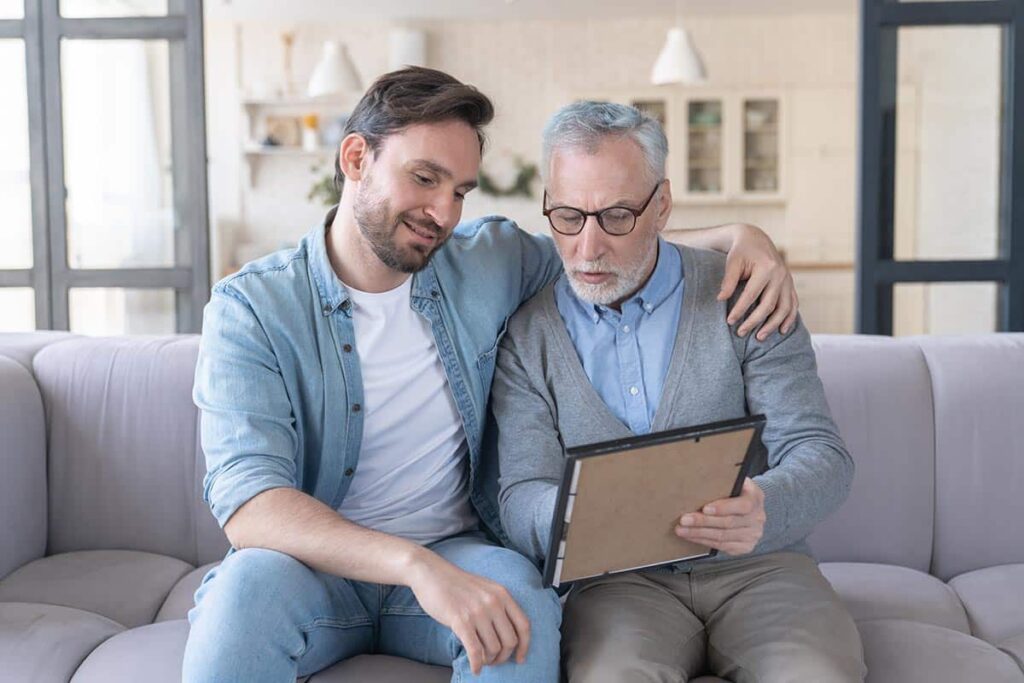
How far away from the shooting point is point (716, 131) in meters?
8.47

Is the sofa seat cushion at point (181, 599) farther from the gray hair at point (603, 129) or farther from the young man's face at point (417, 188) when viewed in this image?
the gray hair at point (603, 129)

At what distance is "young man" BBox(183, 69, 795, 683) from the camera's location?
5.29ft

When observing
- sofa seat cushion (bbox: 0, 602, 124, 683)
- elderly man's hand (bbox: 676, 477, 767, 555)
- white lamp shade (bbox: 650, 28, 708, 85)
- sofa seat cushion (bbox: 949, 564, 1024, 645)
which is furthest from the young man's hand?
white lamp shade (bbox: 650, 28, 708, 85)

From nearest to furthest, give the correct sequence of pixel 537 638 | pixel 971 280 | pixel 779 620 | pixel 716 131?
pixel 537 638, pixel 779 620, pixel 971 280, pixel 716 131

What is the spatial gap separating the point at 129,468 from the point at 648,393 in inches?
45.9

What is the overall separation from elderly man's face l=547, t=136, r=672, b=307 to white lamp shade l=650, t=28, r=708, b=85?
15.3ft

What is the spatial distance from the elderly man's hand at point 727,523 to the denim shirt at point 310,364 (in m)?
0.49

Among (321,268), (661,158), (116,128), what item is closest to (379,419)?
(321,268)

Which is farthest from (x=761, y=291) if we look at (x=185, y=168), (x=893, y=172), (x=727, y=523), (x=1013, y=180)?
(x=185, y=168)

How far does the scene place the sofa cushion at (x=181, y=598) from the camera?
2.10m

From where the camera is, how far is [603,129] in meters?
1.91

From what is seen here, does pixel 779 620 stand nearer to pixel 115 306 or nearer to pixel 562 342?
pixel 562 342

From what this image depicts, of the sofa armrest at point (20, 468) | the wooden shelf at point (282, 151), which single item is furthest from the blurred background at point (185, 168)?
the wooden shelf at point (282, 151)

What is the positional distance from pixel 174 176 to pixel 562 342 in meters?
1.76
